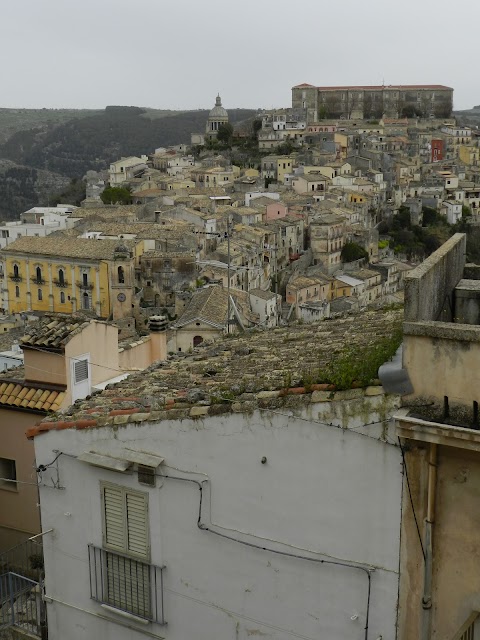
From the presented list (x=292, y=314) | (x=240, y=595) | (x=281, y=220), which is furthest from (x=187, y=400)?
(x=281, y=220)

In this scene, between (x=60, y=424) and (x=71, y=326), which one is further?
(x=71, y=326)

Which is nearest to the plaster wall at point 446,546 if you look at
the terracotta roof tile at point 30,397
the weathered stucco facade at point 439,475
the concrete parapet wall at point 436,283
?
the weathered stucco facade at point 439,475

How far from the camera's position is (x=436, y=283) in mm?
5660

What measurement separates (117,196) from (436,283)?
247 ft

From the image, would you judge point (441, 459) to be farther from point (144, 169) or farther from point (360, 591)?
point (144, 169)

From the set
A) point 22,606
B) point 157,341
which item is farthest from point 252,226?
point 22,606

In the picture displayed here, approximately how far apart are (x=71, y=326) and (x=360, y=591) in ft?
17.4

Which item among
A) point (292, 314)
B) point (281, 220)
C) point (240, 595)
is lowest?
point (292, 314)

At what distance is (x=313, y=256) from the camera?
216 ft

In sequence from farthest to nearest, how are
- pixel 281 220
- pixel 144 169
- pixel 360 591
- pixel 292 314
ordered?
pixel 144 169 → pixel 281 220 → pixel 292 314 → pixel 360 591

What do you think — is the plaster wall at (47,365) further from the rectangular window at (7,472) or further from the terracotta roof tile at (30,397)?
the rectangular window at (7,472)

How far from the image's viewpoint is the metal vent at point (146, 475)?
566 cm

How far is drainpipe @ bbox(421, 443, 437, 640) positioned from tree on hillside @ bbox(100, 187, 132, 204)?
74.5 m

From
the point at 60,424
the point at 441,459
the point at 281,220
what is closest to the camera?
the point at 441,459
